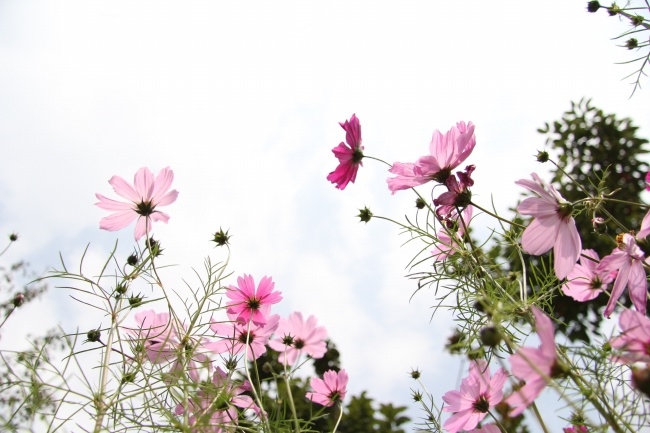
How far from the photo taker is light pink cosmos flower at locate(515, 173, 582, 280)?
2.21 feet

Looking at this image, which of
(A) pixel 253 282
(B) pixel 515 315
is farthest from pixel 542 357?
(A) pixel 253 282

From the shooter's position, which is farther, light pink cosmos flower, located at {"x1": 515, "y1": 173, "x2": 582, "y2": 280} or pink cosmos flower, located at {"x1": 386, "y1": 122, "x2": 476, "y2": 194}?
pink cosmos flower, located at {"x1": 386, "y1": 122, "x2": 476, "y2": 194}

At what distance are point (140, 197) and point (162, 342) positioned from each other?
312mm

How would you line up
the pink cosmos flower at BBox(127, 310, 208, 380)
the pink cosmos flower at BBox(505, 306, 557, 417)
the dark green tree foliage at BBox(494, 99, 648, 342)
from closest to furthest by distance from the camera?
the pink cosmos flower at BBox(505, 306, 557, 417), the pink cosmos flower at BBox(127, 310, 208, 380), the dark green tree foliage at BBox(494, 99, 648, 342)

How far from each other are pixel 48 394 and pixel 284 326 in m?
0.62

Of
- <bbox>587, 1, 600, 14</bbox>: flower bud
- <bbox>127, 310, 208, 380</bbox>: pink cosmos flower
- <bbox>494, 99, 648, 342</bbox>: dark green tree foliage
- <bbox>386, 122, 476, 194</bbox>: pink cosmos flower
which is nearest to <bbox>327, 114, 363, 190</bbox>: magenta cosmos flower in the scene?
<bbox>386, 122, 476, 194</bbox>: pink cosmos flower

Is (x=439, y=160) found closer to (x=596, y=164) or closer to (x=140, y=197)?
(x=140, y=197)

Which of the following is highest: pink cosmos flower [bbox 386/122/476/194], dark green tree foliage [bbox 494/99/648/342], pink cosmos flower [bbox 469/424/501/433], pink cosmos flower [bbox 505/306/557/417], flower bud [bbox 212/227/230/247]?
dark green tree foliage [bbox 494/99/648/342]

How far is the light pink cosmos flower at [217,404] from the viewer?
2.47 feet

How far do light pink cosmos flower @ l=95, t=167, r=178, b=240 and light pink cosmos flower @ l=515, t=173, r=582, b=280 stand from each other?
69 centimetres

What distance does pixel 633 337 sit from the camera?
0.44 m

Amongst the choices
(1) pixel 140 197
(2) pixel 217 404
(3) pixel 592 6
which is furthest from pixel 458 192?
(3) pixel 592 6

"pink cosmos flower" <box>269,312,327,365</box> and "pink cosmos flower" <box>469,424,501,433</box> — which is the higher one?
"pink cosmos flower" <box>269,312,327,365</box>

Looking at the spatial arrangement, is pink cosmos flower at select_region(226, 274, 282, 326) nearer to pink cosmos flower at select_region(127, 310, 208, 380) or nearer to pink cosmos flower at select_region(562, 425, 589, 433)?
pink cosmos flower at select_region(127, 310, 208, 380)
